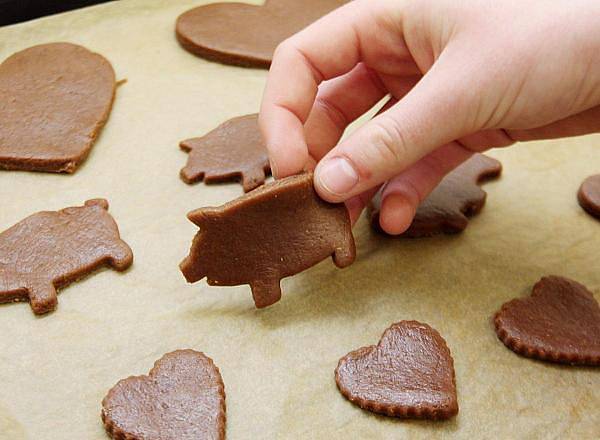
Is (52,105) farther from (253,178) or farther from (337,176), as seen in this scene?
(337,176)

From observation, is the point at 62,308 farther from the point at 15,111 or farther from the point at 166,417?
the point at 15,111

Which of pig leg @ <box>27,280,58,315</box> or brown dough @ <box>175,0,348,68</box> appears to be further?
Answer: brown dough @ <box>175,0,348,68</box>

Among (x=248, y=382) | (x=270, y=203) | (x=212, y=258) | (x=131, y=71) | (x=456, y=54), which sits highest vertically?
(x=456, y=54)

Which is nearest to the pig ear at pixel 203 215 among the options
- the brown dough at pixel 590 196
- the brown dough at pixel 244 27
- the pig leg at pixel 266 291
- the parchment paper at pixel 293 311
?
the pig leg at pixel 266 291

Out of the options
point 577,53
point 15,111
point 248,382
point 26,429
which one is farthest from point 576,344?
→ point 15,111

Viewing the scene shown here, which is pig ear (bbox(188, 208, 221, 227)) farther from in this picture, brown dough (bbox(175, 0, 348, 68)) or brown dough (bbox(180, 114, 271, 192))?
brown dough (bbox(175, 0, 348, 68))

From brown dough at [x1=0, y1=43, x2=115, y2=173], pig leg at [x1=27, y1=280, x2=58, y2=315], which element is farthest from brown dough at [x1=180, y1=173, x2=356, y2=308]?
brown dough at [x1=0, y1=43, x2=115, y2=173]

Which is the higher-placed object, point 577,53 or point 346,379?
point 577,53

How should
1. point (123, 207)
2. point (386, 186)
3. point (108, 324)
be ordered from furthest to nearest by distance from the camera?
point (123, 207)
point (386, 186)
point (108, 324)
